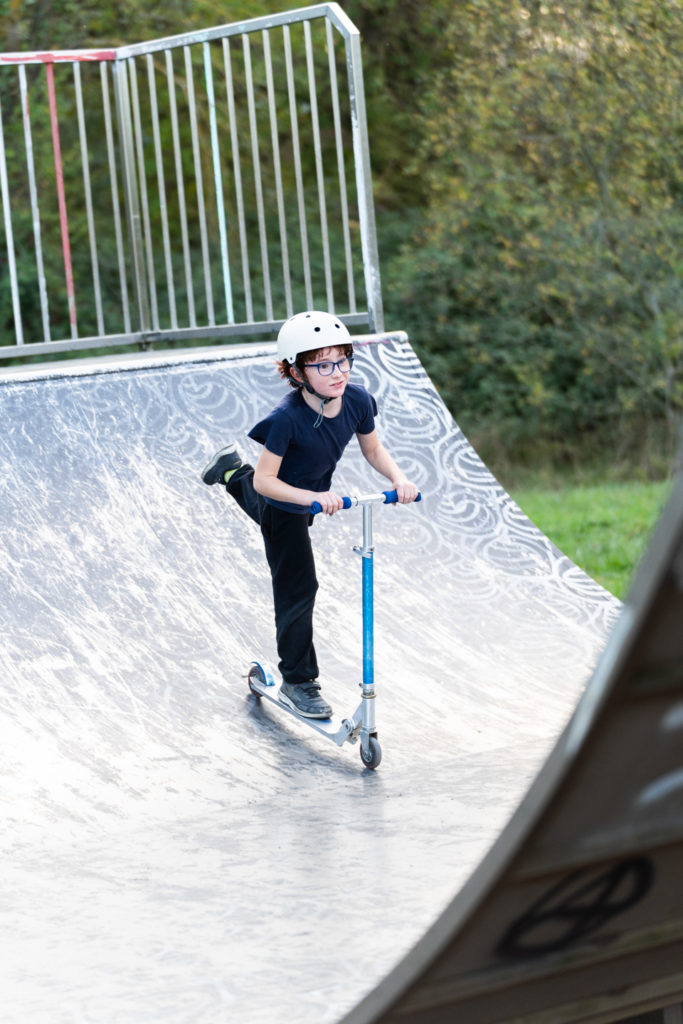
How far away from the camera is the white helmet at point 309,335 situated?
4.42 metres

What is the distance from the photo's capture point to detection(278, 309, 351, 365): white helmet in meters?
4.42

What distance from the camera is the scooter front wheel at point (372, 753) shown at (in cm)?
438

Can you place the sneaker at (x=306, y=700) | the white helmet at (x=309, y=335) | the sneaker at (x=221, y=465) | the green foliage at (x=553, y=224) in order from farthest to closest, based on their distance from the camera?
the green foliage at (x=553, y=224) → the sneaker at (x=221, y=465) → the sneaker at (x=306, y=700) → the white helmet at (x=309, y=335)

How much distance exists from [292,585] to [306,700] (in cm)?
42

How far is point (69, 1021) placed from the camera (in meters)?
2.81

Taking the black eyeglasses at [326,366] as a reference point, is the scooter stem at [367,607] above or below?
below

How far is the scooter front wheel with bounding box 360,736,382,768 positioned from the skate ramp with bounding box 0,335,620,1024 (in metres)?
0.04

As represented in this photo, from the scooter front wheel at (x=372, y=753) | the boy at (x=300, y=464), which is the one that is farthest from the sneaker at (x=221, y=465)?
the scooter front wheel at (x=372, y=753)

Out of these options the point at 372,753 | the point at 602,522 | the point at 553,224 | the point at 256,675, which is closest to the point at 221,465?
the point at 256,675

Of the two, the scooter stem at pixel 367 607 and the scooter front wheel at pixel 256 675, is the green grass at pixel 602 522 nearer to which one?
the scooter front wheel at pixel 256 675

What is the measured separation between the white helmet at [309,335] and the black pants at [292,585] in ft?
1.94

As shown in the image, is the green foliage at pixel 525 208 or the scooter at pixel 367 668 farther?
the green foliage at pixel 525 208

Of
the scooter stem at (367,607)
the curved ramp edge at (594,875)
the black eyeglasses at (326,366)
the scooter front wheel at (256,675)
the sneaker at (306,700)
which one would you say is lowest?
the sneaker at (306,700)

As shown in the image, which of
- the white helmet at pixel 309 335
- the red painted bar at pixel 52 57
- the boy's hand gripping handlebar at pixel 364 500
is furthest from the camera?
the red painted bar at pixel 52 57
